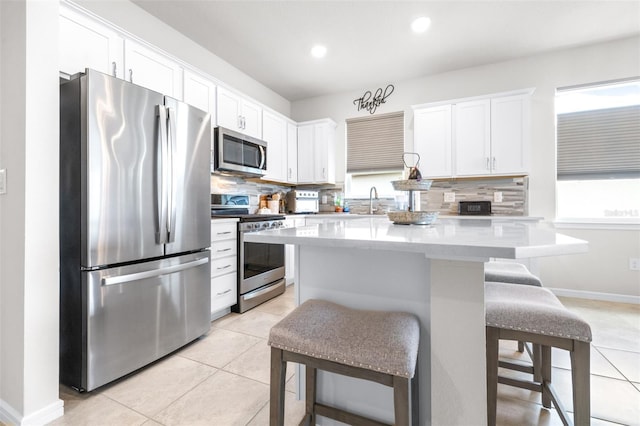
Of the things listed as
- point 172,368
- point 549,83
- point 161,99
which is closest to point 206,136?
point 161,99

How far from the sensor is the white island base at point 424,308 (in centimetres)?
91

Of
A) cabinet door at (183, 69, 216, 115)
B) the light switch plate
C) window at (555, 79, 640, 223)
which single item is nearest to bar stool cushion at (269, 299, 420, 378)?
the light switch plate

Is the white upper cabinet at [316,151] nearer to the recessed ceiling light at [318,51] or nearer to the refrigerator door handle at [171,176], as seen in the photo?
the recessed ceiling light at [318,51]

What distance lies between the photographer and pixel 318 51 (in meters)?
3.32

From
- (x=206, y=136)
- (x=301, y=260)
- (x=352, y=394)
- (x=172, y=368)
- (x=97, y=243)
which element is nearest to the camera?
(x=352, y=394)

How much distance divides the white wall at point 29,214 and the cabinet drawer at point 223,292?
1.18 m

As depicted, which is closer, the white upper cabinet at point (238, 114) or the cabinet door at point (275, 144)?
the white upper cabinet at point (238, 114)

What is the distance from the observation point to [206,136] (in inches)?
91.3

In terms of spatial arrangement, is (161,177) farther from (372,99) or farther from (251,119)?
(372,99)

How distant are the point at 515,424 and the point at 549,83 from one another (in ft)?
12.2

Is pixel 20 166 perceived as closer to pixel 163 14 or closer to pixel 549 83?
pixel 163 14

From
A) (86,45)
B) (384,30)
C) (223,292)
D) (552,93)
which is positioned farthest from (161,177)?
(552,93)

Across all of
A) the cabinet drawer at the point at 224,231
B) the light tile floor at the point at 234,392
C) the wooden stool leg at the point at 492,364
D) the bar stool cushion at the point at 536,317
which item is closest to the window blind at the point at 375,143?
the cabinet drawer at the point at 224,231

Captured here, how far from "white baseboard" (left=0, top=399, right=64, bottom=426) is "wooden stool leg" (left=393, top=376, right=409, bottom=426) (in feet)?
5.52
